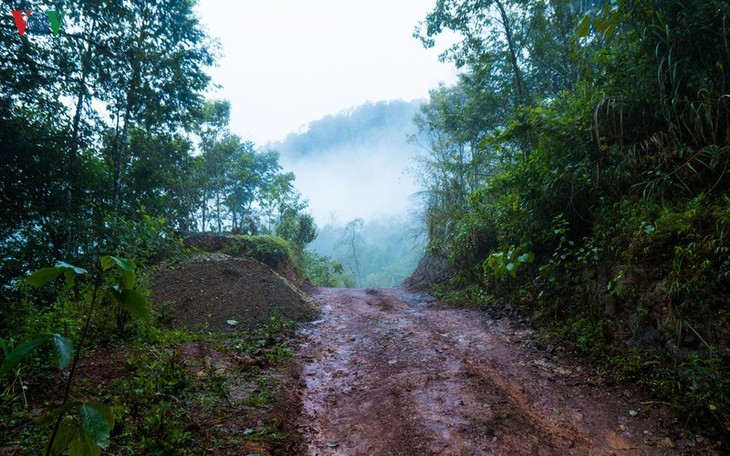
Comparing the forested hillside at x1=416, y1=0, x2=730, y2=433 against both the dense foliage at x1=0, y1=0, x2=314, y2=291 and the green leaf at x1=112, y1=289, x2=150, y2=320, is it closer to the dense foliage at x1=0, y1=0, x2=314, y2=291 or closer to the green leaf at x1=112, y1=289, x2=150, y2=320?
the green leaf at x1=112, y1=289, x2=150, y2=320

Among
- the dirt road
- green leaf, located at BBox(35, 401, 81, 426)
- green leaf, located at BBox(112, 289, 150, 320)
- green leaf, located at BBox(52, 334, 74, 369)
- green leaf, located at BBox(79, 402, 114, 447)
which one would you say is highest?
green leaf, located at BBox(112, 289, 150, 320)

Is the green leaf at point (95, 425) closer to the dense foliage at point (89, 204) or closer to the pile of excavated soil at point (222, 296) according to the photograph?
the dense foliage at point (89, 204)

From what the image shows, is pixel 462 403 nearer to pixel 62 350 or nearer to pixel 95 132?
pixel 62 350

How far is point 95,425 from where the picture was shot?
104cm

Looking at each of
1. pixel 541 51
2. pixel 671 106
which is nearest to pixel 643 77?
pixel 671 106

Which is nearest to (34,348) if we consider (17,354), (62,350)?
(17,354)

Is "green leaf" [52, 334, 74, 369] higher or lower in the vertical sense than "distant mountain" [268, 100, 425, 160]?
lower

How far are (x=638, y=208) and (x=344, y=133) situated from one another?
83.9 meters

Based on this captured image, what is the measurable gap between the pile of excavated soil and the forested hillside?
3976mm

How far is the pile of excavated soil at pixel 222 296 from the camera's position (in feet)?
17.6

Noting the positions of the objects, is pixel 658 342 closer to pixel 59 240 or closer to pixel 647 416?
pixel 647 416

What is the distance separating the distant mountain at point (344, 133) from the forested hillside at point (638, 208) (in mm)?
77072

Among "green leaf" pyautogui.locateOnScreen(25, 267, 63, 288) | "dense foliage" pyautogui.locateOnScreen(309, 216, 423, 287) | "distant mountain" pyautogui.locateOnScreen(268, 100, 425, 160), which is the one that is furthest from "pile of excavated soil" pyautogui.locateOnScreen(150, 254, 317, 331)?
"distant mountain" pyautogui.locateOnScreen(268, 100, 425, 160)

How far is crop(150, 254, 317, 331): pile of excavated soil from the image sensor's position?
5.35 metres
